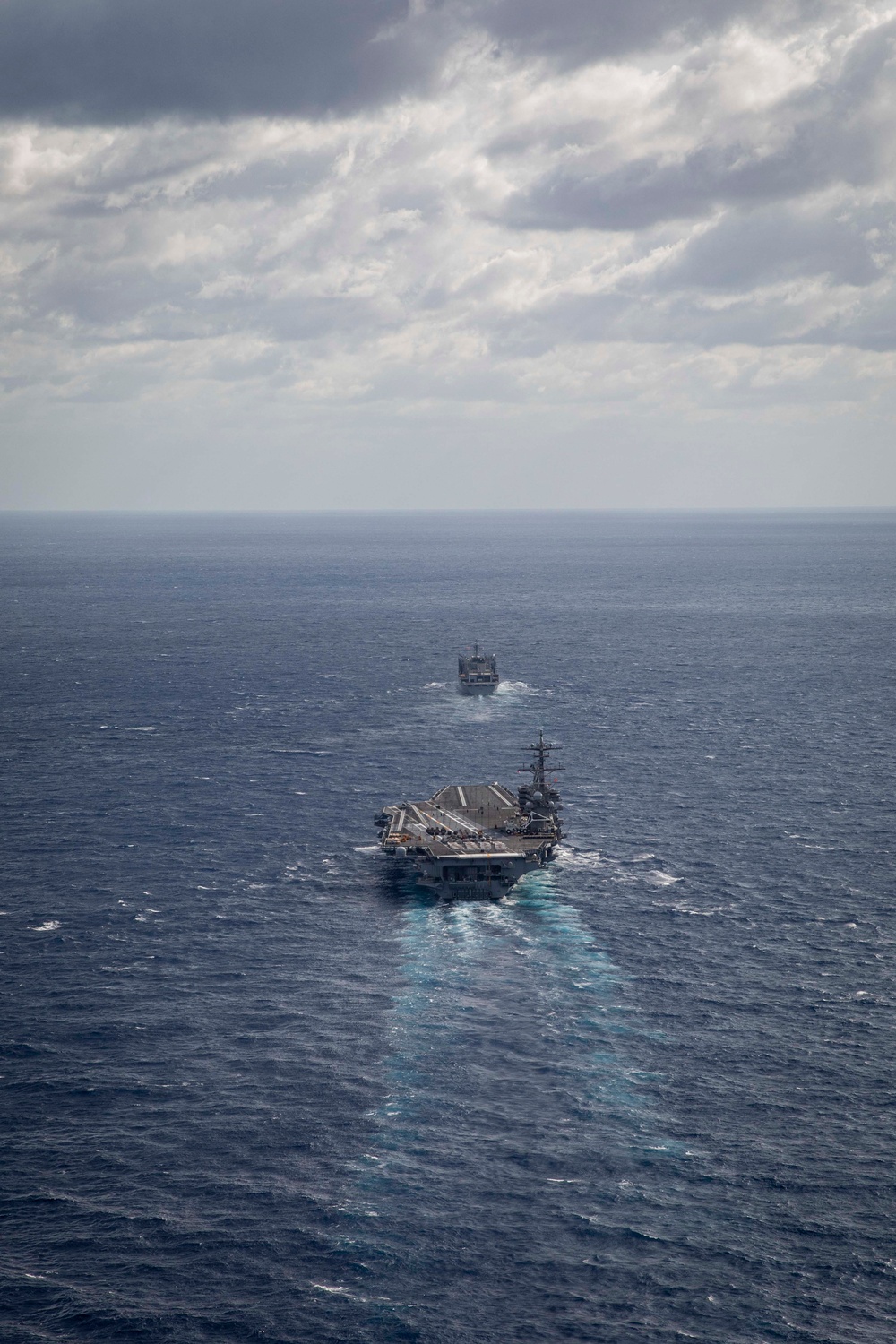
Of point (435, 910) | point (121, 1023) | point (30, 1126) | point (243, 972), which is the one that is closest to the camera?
point (30, 1126)

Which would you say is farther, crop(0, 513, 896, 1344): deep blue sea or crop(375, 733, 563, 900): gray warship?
crop(375, 733, 563, 900): gray warship

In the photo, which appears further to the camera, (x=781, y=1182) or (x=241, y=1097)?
(x=241, y=1097)

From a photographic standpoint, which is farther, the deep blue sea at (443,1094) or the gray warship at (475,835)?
the gray warship at (475,835)

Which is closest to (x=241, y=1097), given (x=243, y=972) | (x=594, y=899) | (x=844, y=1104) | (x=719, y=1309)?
(x=243, y=972)

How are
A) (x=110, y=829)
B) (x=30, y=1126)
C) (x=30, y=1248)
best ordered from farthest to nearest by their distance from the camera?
(x=110, y=829) → (x=30, y=1126) → (x=30, y=1248)

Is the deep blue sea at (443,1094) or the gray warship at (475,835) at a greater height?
the gray warship at (475,835)

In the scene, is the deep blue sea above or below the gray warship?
below

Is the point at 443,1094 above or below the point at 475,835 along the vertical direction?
below

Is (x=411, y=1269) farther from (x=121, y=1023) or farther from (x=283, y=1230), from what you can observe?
(x=121, y=1023)
